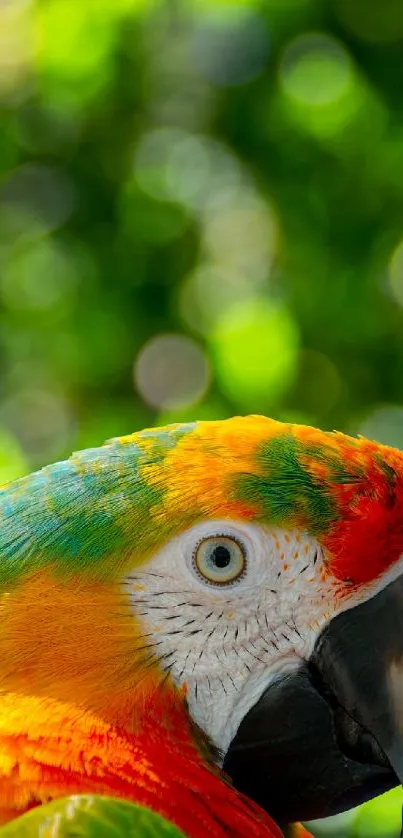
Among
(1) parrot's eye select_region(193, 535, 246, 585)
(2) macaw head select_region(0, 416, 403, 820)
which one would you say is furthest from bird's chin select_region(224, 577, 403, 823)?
(1) parrot's eye select_region(193, 535, 246, 585)

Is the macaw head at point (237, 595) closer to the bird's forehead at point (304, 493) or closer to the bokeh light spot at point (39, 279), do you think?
the bird's forehead at point (304, 493)

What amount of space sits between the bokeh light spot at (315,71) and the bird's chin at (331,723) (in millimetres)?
1271

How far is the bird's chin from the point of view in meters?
1.05

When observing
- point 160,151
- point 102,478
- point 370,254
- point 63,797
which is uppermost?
point 160,151

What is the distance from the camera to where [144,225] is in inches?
88.0

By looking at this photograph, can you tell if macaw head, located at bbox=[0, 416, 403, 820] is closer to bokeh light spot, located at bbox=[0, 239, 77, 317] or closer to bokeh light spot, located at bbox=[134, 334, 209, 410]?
bokeh light spot, located at bbox=[134, 334, 209, 410]

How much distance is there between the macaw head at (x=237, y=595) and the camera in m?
1.07

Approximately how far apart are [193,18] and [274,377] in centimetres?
77

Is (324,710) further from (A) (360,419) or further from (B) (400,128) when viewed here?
(B) (400,128)

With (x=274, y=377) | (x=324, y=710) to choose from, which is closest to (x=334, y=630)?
(x=324, y=710)

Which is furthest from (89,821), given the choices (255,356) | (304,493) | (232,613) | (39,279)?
(39,279)

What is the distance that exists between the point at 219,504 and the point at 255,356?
88cm

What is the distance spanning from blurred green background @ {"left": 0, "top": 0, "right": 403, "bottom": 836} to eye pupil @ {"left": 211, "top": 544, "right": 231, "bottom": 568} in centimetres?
88

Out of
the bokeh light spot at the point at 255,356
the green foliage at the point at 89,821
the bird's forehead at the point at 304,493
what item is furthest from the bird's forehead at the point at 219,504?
the bokeh light spot at the point at 255,356
